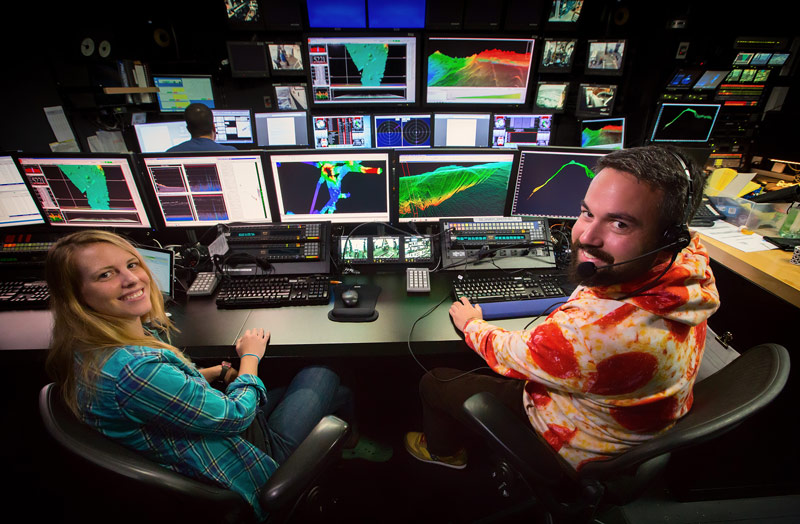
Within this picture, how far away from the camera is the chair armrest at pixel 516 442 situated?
902mm

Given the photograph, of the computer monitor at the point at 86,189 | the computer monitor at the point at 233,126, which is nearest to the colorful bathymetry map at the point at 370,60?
the computer monitor at the point at 233,126

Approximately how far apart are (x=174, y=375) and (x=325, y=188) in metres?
1.04

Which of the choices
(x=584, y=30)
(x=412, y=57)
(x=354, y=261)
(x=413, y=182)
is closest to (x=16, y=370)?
(x=354, y=261)

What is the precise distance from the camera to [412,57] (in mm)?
3441

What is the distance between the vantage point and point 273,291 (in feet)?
4.93

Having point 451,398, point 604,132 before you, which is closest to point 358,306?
point 451,398

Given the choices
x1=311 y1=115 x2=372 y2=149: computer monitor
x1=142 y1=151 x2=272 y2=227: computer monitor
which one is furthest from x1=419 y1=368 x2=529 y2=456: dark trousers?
x1=311 y1=115 x2=372 y2=149: computer monitor

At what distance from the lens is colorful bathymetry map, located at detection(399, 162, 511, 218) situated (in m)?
1.65

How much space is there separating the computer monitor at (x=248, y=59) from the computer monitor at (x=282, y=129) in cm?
61

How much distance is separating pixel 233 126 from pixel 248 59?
0.71 meters

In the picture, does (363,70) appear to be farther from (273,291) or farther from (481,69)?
(273,291)

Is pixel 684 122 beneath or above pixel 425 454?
above

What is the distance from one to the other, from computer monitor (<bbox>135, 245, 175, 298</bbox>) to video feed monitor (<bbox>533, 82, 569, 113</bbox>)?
3.66 m

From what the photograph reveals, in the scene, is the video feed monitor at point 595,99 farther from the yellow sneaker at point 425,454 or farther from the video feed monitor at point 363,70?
the yellow sneaker at point 425,454
